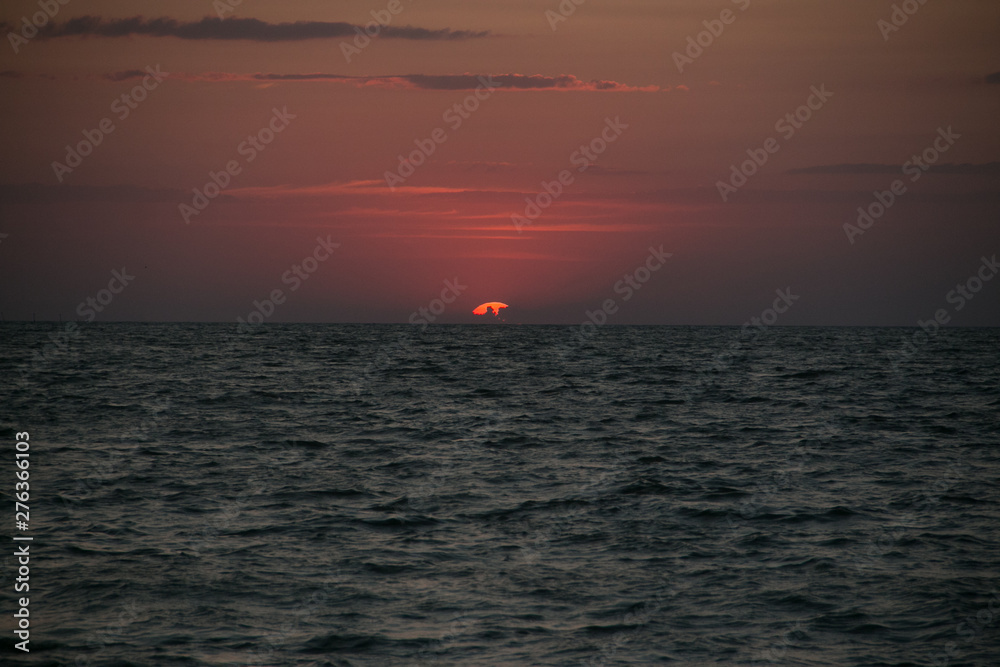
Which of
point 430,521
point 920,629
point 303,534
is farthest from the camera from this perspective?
point 430,521

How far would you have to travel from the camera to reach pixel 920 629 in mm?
11547

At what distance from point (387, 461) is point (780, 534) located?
1081 centimetres

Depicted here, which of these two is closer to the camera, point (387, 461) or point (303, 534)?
point (303, 534)

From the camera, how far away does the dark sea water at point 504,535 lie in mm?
11031

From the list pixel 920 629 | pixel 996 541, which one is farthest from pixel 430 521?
pixel 996 541

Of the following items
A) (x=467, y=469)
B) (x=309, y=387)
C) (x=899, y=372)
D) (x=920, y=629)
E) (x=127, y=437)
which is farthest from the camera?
(x=899, y=372)

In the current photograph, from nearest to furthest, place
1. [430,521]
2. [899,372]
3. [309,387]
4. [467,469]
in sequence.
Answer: [430,521] → [467,469] → [309,387] → [899,372]

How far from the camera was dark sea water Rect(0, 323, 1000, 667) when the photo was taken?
1103cm

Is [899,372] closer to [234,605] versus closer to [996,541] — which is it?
[996,541]

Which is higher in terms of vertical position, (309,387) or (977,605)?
(309,387)

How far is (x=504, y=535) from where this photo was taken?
15.6 metres

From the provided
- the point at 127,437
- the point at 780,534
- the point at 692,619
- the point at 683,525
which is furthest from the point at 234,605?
the point at 127,437

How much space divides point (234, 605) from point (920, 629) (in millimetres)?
9043

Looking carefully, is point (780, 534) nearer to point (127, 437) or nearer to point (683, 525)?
point (683, 525)
